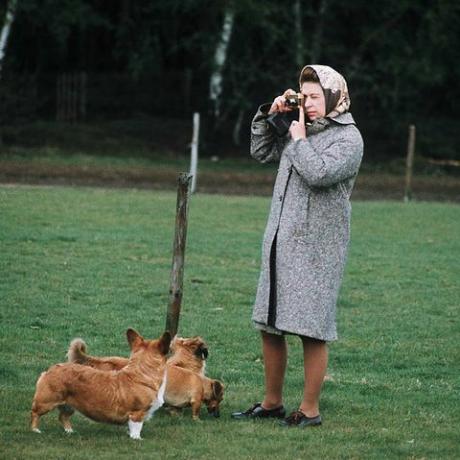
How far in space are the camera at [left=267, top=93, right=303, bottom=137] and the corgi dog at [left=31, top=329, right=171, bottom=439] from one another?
1.42 metres

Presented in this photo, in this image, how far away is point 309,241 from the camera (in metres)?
7.21

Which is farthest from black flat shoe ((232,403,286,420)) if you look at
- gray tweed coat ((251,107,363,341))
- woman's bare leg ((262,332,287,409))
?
gray tweed coat ((251,107,363,341))

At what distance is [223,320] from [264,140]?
4.49 m

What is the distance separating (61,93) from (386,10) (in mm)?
10557

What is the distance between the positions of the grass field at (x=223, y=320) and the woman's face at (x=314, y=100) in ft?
6.07

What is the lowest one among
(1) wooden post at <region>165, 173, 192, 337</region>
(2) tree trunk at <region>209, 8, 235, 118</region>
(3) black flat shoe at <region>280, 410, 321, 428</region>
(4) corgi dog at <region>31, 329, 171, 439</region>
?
(3) black flat shoe at <region>280, 410, 321, 428</region>

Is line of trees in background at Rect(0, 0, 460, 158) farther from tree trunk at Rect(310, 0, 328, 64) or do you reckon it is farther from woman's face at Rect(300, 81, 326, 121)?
woman's face at Rect(300, 81, 326, 121)

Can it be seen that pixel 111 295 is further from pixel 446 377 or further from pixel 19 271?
pixel 446 377

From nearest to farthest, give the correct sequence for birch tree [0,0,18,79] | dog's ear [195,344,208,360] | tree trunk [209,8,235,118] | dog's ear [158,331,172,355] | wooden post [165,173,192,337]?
dog's ear [158,331,172,355] → dog's ear [195,344,208,360] → wooden post [165,173,192,337] → birch tree [0,0,18,79] → tree trunk [209,8,235,118]

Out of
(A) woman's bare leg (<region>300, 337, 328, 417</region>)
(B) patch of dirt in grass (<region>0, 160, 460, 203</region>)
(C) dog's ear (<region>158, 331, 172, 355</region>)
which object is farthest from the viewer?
(B) patch of dirt in grass (<region>0, 160, 460, 203</region>)

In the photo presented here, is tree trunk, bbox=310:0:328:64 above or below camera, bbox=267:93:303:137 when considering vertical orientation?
above

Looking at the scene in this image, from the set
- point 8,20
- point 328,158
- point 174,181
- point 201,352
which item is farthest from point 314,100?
point 8,20

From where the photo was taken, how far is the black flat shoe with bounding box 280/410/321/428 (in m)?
7.40

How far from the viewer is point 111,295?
1295 cm
